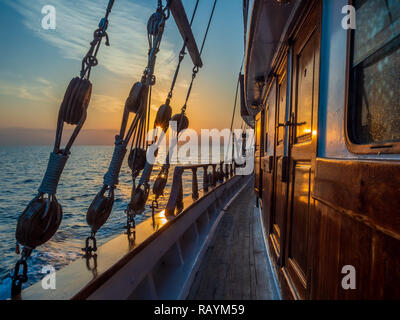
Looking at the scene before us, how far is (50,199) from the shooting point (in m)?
Result: 1.29

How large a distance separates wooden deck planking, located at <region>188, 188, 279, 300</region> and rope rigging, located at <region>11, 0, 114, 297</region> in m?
1.50

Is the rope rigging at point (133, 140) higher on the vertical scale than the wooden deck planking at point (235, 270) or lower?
higher

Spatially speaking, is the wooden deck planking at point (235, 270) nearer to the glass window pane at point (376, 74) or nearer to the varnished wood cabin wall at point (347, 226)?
the varnished wood cabin wall at point (347, 226)

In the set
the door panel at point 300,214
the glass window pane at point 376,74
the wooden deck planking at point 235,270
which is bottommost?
the wooden deck planking at point 235,270

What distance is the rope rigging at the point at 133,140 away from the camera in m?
1.62

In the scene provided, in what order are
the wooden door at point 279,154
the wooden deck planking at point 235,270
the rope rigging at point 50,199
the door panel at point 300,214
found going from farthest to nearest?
the wooden door at point 279,154 → the wooden deck planking at point 235,270 → the door panel at point 300,214 → the rope rigging at point 50,199

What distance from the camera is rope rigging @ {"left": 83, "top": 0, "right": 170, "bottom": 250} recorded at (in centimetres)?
162

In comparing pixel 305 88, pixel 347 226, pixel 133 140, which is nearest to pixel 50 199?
pixel 133 140

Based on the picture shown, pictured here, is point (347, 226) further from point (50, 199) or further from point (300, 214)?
point (50, 199)

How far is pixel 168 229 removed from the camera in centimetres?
276

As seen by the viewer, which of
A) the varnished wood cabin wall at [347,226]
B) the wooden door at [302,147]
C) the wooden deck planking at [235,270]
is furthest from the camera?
the wooden deck planking at [235,270]

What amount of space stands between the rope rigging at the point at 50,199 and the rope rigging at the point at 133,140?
30 cm

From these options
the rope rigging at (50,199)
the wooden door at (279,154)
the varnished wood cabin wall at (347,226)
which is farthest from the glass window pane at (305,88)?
the rope rigging at (50,199)

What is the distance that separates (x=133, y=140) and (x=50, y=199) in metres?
0.83
